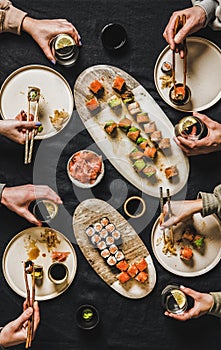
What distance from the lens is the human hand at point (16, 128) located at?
158 inches

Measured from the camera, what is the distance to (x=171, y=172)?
13.4 ft

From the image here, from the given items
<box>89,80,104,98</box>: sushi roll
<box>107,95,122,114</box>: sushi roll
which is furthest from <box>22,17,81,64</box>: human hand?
<box>107,95,122,114</box>: sushi roll

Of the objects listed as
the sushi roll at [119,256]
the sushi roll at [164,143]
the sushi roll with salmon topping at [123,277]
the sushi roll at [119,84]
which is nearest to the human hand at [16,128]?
the sushi roll at [119,84]

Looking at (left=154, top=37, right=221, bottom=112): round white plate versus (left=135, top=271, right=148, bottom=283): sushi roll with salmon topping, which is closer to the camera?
(left=135, top=271, right=148, bottom=283): sushi roll with salmon topping

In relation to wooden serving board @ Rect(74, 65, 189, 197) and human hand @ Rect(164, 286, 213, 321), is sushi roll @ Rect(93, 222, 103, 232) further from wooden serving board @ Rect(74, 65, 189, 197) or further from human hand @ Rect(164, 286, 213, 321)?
human hand @ Rect(164, 286, 213, 321)

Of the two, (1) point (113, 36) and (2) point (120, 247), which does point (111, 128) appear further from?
(2) point (120, 247)

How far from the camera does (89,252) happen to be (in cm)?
411

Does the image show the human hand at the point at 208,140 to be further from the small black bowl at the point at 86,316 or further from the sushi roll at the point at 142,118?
the small black bowl at the point at 86,316

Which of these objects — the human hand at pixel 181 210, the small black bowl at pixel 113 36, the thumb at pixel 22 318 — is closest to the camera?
the thumb at pixel 22 318

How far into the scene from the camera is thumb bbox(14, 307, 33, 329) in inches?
150

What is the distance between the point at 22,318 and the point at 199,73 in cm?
181

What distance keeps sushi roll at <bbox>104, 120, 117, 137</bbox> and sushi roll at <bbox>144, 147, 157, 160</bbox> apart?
0.75ft

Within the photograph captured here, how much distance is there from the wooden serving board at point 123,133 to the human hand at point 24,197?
44 cm

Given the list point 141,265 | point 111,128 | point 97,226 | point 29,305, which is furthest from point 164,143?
point 29,305
